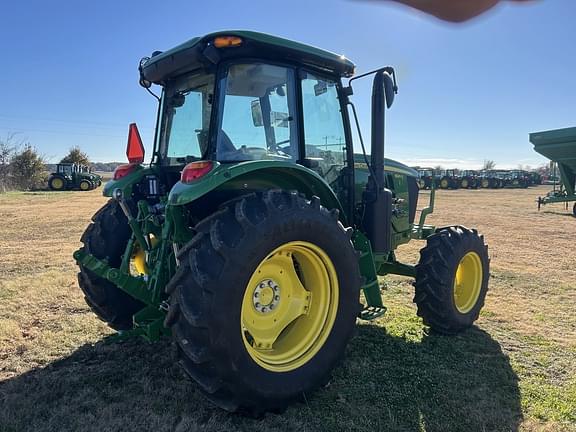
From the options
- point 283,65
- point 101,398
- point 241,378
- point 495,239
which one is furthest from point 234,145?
point 495,239

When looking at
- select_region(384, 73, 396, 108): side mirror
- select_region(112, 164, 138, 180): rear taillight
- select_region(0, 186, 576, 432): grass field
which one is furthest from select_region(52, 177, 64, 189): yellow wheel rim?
select_region(384, 73, 396, 108): side mirror

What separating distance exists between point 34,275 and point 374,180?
16.7 feet

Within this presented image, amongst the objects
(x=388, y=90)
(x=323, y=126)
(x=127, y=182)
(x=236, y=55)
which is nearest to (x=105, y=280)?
(x=127, y=182)

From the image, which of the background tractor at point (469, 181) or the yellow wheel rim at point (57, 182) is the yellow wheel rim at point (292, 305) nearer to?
the yellow wheel rim at point (57, 182)

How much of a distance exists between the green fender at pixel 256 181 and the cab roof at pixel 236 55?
0.79m

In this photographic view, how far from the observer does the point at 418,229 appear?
208 inches

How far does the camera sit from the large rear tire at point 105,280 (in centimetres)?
395

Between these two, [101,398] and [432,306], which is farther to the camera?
[432,306]

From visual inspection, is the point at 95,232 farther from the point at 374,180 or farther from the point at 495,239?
the point at 495,239

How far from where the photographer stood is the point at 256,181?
3322mm

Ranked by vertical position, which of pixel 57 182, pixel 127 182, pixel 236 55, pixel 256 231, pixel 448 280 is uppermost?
pixel 236 55

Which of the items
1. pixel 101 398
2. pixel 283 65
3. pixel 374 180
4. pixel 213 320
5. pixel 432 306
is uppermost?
pixel 283 65

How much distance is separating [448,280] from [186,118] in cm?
278

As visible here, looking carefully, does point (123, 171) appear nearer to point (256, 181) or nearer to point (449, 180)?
point (256, 181)
